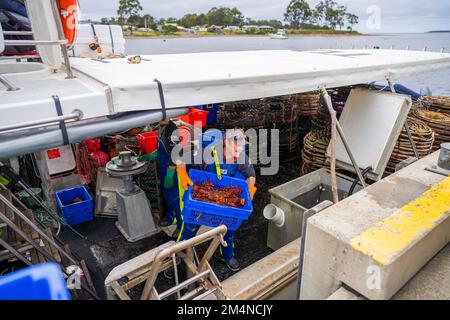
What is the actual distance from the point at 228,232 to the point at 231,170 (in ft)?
2.88

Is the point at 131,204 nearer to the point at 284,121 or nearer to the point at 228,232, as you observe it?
the point at 228,232

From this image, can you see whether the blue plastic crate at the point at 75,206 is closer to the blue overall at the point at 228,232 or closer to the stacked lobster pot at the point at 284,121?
the blue overall at the point at 228,232

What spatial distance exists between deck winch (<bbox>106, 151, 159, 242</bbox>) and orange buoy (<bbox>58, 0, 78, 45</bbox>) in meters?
2.12

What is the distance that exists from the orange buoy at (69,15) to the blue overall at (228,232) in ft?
7.49

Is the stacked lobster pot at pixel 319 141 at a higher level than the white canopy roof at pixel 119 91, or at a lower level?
lower

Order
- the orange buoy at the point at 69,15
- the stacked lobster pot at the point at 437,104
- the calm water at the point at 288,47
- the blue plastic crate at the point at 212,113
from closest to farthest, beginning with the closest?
the orange buoy at the point at 69,15
the blue plastic crate at the point at 212,113
the stacked lobster pot at the point at 437,104
the calm water at the point at 288,47

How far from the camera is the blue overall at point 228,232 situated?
3.89m

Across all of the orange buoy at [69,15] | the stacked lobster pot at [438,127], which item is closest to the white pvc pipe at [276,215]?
the orange buoy at [69,15]

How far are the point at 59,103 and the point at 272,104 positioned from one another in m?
5.52

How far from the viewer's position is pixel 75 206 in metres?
4.83

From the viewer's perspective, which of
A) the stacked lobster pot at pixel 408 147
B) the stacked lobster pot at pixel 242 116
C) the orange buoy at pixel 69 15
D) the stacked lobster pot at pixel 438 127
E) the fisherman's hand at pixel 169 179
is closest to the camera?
the orange buoy at pixel 69 15

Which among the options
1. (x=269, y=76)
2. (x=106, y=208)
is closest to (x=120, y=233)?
(x=106, y=208)

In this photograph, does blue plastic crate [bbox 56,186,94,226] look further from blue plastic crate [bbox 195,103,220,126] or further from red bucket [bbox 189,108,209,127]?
blue plastic crate [bbox 195,103,220,126]

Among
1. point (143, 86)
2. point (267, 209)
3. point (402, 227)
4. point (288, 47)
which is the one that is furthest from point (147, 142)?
point (288, 47)
